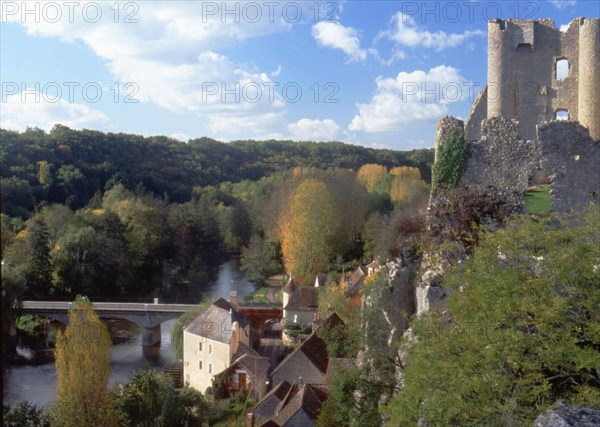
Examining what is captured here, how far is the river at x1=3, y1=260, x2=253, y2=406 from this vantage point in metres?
25.0

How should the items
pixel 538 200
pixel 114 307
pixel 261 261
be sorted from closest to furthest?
1. pixel 538 200
2. pixel 114 307
3. pixel 261 261

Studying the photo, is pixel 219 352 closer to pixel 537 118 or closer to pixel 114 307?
pixel 114 307

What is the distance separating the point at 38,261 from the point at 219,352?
1446 centimetres

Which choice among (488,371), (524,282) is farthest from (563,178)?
(488,371)

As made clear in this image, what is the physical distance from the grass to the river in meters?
15.7

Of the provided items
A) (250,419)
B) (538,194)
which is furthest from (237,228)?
(538,194)

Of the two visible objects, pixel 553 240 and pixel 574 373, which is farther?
pixel 553 240

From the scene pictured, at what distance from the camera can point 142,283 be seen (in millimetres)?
45625

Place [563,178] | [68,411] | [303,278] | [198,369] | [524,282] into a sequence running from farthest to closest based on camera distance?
[303,278]
[198,369]
[68,411]
[563,178]
[524,282]

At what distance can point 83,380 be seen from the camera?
19.2m

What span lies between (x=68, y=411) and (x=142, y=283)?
2735 cm

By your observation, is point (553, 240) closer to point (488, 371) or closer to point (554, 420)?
point (488, 371)

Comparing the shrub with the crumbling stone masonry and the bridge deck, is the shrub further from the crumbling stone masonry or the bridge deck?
the bridge deck

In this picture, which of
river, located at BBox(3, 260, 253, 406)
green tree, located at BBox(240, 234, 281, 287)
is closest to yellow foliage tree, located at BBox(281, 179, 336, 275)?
green tree, located at BBox(240, 234, 281, 287)
